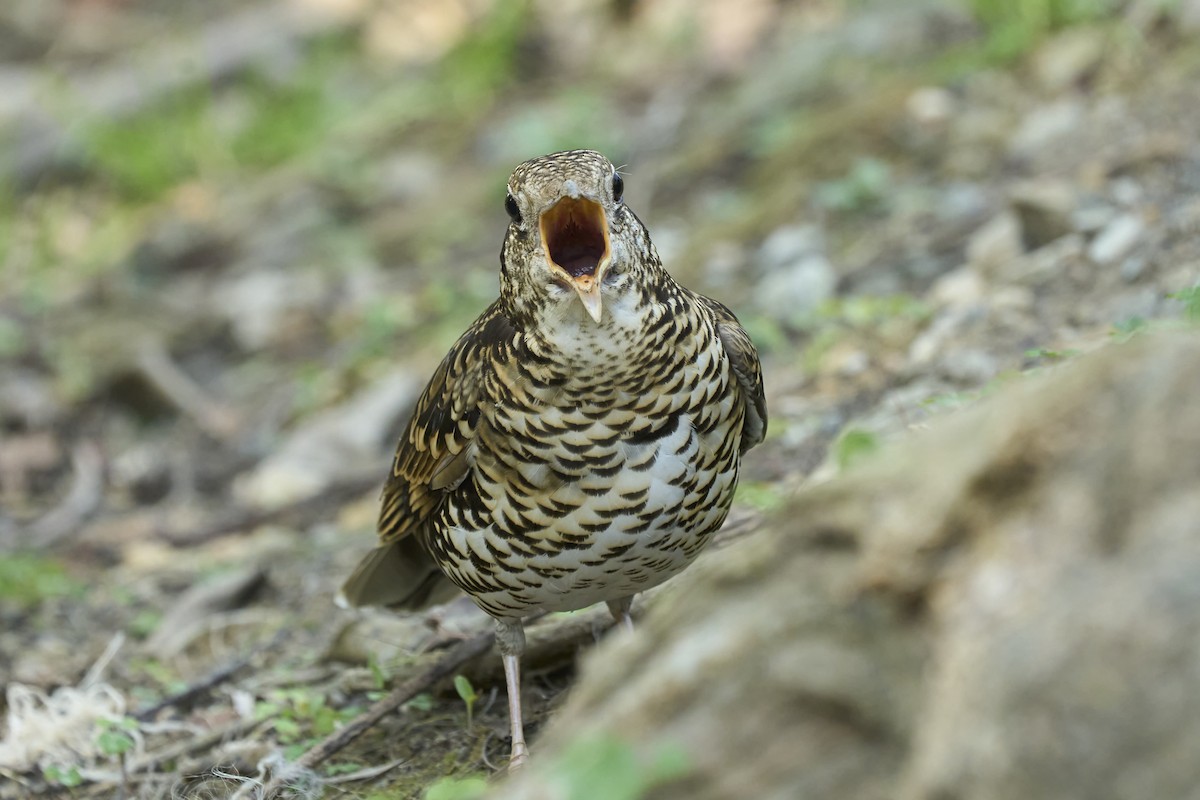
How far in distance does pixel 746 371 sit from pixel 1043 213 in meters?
2.73

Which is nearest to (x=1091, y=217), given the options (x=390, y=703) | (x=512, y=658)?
(x=512, y=658)

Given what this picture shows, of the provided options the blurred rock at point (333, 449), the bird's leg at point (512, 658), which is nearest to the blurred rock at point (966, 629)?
the bird's leg at point (512, 658)

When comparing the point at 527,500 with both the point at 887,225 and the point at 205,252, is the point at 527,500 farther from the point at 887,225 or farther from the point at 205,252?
the point at 205,252

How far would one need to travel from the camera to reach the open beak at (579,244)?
284 centimetres

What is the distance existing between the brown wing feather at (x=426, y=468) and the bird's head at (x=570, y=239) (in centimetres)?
17

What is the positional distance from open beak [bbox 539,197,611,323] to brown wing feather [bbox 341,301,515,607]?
0.20 metres

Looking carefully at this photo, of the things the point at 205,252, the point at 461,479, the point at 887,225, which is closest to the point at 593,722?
the point at 461,479

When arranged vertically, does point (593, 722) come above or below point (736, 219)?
below

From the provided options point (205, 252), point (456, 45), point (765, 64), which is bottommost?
point (205, 252)

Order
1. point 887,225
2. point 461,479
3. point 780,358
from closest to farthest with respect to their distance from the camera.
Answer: point 461,479
point 780,358
point 887,225

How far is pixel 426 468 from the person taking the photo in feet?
10.9

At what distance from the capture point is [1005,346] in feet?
15.8

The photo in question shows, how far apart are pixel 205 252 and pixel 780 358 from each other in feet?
18.3

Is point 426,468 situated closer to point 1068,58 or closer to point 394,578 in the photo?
point 394,578
